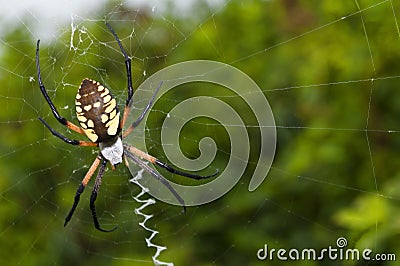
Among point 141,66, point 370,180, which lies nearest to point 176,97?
point 141,66

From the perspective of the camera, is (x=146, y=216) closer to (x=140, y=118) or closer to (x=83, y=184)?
(x=83, y=184)

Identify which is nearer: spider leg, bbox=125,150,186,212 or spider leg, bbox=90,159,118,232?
spider leg, bbox=90,159,118,232

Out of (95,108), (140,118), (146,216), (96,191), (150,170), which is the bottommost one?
(146,216)

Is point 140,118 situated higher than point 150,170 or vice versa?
point 140,118

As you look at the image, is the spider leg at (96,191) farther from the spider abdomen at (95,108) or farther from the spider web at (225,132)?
the spider abdomen at (95,108)

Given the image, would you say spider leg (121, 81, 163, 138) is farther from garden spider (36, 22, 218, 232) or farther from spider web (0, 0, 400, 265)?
spider web (0, 0, 400, 265)

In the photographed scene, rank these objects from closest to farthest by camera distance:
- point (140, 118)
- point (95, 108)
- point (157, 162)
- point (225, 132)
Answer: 1. point (95, 108)
2. point (225, 132)
3. point (140, 118)
4. point (157, 162)

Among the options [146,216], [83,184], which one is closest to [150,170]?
[146,216]

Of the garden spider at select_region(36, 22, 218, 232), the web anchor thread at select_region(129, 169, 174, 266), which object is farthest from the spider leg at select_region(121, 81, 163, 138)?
the web anchor thread at select_region(129, 169, 174, 266)

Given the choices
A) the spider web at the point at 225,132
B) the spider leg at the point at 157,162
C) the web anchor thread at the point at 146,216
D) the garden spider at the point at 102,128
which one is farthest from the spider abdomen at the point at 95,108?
the web anchor thread at the point at 146,216
